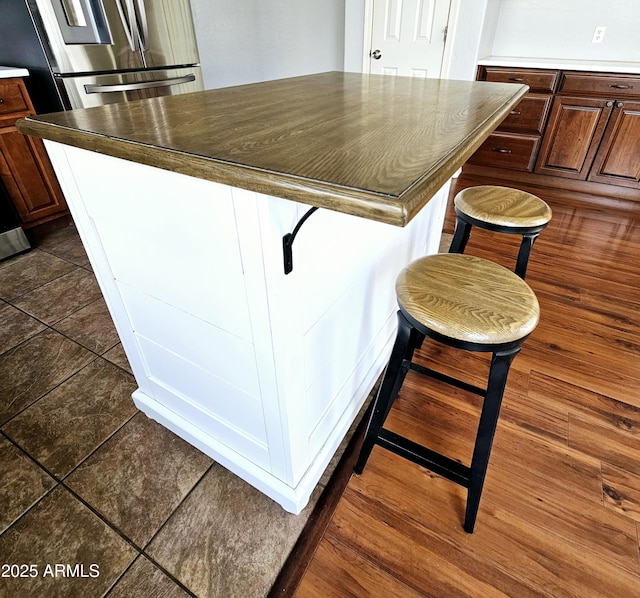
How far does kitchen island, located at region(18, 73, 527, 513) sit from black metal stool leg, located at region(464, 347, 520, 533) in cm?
44

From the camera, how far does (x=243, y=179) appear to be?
600 millimetres

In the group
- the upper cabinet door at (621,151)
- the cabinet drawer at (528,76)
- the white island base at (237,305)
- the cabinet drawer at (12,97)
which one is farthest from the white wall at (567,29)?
the cabinet drawer at (12,97)

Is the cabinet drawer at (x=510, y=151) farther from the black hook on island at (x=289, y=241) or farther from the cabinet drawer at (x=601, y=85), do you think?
the black hook on island at (x=289, y=241)

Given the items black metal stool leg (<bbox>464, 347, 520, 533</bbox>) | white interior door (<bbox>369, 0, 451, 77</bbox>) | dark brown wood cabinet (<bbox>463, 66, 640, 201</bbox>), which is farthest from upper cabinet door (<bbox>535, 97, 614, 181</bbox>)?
black metal stool leg (<bbox>464, 347, 520, 533</bbox>)

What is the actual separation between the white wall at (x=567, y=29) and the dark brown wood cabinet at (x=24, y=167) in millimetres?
3634

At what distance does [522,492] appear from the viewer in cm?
127

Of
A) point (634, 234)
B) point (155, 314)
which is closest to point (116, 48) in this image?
point (155, 314)

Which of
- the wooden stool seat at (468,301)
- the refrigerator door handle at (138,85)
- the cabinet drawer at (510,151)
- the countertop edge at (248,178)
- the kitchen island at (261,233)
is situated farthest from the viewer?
the cabinet drawer at (510,151)

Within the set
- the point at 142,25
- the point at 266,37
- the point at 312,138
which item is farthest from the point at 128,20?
the point at 312,138

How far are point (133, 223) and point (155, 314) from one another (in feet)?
0.99

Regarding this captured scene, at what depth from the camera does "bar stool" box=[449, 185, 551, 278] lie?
4.44ft

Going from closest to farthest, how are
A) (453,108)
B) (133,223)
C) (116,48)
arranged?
(133,223) < (453,108) < (116,48)

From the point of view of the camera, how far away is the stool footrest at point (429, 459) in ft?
3.59

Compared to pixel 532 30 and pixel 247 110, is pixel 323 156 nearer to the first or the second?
pixel 247 110
